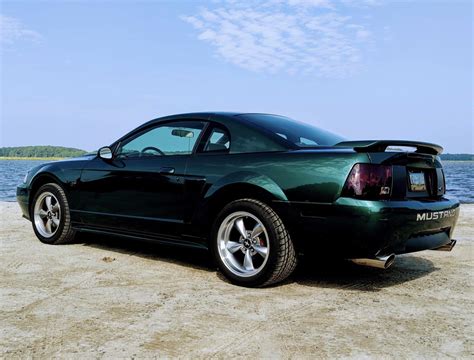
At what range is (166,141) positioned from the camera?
4625mm

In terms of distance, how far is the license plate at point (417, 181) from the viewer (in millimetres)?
3607

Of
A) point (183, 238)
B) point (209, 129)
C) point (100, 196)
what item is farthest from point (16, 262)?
point (209, 129)

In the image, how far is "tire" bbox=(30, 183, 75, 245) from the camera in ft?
17.5

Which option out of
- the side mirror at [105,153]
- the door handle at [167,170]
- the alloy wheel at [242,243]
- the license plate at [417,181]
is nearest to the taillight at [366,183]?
the license plate at [417,181]

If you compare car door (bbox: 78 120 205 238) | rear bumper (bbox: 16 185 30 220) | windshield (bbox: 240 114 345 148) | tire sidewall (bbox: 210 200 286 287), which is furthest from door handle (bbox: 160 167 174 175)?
rear bumper (bbox: 16 185 30 220)

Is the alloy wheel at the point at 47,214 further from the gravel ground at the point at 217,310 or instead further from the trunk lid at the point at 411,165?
the trunk lid at the point at 411,165

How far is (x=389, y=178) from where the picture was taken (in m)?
3.38

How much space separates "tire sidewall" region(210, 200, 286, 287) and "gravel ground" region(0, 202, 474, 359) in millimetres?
84

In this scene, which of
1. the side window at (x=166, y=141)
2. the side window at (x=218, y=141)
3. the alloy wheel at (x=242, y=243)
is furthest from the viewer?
the side window at (x=166, y=141)

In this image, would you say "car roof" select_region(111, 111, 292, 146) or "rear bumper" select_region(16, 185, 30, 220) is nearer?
"car roof" select_region(111, 111, 292, 146)

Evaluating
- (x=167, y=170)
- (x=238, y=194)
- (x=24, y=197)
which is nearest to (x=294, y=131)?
(x=238, y=194)

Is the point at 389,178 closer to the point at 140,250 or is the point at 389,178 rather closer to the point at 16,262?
the point at 140,250

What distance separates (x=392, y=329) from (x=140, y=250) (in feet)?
10.2

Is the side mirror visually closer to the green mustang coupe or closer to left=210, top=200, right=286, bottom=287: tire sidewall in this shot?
the green mustang coupe
